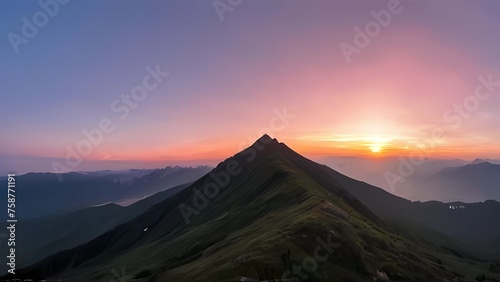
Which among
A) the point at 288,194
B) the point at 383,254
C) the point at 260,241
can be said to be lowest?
the point at 383,254

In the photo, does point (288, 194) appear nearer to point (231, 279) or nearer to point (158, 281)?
point (158, 281)

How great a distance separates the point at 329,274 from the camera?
7606cm

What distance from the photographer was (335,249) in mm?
86125

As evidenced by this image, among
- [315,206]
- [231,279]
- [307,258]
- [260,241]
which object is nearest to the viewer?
[231,279]

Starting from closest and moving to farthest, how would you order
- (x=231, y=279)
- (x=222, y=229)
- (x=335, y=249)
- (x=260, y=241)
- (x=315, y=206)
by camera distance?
(x=231, y=279)
(x=335, y=249)
(x=260, y=241)
(x=315, y=206)
(x=222, y=229)

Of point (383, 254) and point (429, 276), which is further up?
point (383, 254)

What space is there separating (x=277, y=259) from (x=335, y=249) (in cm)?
1650

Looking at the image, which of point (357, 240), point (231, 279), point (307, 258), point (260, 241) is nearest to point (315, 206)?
point (357, 240)

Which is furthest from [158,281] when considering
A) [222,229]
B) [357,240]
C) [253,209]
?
[253,209]

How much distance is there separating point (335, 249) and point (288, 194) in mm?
81672

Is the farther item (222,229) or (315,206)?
(222,229)

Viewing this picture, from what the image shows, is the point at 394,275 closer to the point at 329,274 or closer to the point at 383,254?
the point at 383,254

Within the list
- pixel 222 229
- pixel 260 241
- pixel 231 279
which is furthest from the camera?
pixel 222 229

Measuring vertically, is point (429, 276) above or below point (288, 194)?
below
